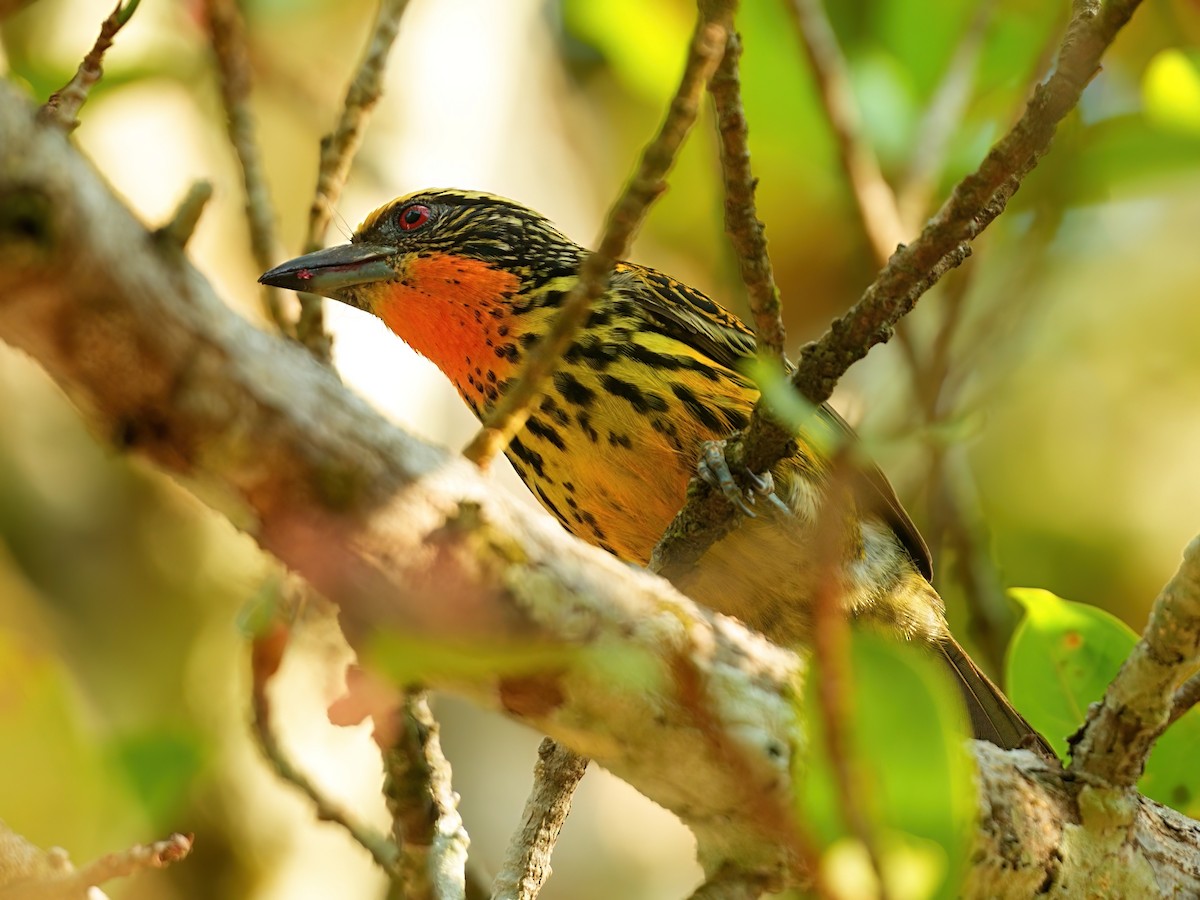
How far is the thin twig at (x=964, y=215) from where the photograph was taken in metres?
2.07

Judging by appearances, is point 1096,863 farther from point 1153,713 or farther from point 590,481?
point 590,481

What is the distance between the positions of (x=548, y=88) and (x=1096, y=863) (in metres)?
5.15

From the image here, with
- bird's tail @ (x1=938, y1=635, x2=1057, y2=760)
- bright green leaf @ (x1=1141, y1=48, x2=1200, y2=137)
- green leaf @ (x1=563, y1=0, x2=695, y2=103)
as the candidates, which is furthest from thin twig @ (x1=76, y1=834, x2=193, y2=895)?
green leaf @ (x1=563, y1=0, x2=695, y2=103)

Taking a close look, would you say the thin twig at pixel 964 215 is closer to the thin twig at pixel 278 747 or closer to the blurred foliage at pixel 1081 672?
the blurred foliage at pixel 1081 672

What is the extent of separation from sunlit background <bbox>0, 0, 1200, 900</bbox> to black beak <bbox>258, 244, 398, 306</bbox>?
58cm

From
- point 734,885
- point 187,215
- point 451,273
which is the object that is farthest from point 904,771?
point 451,273

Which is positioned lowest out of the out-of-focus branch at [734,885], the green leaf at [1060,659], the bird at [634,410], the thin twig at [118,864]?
the out-of-focus branch at [734,885]

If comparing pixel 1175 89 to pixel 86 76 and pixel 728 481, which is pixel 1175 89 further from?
pixel 86 76

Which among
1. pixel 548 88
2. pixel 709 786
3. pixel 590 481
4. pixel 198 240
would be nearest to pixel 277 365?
pixel 709 786

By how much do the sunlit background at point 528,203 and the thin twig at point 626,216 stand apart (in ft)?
3.84

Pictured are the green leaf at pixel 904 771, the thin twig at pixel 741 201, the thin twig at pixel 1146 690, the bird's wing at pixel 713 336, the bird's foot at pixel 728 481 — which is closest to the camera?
the green leaf at pixel 904 771

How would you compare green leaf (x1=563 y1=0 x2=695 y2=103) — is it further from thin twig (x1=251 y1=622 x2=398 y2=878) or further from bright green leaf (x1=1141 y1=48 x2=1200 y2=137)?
thin twig (x1=251 y1=622 x2=398 y2=878)

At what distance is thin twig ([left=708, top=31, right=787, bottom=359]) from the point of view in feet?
7.57

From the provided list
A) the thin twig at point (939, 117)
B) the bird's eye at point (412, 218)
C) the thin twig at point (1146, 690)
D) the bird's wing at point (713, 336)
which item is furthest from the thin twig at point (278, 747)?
the thin twig at point (939, 117)
